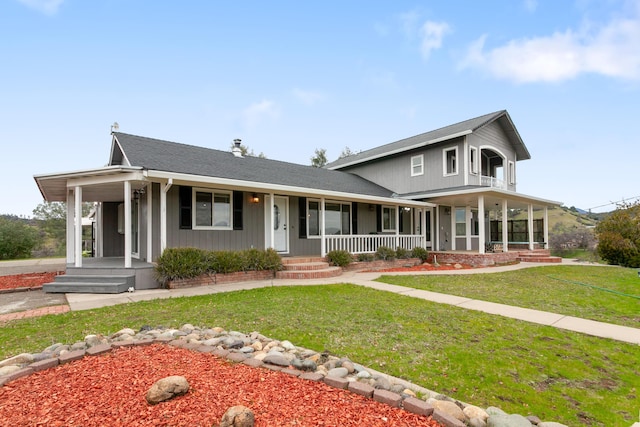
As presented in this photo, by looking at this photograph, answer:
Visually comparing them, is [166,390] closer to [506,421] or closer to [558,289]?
[506,421]

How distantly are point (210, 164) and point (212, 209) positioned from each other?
1941 mm

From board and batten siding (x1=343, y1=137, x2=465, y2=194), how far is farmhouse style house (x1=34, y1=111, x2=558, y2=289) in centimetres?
5

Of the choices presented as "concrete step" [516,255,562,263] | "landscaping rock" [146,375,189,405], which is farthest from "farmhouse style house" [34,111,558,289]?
"landscaping rock" [146,375,189,405]

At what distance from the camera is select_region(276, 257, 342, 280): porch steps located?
9.33 metres

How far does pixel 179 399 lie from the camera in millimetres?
2246

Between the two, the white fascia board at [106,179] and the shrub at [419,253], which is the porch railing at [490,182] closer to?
the shrub at [419,253]

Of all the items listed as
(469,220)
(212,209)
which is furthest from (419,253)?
(212,209)

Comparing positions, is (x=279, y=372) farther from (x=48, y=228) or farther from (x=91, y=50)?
(x=48, y=228)

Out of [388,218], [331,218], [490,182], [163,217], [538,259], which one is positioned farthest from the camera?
[490,182]

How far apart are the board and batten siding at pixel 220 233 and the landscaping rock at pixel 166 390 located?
7129 mm

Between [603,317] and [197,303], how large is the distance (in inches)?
283

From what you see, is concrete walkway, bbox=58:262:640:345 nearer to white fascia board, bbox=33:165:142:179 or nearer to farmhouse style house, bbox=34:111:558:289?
farmhouse style house, bbox=34:111:558:289

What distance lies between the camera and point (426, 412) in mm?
2160

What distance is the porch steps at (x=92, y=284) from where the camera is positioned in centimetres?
738
